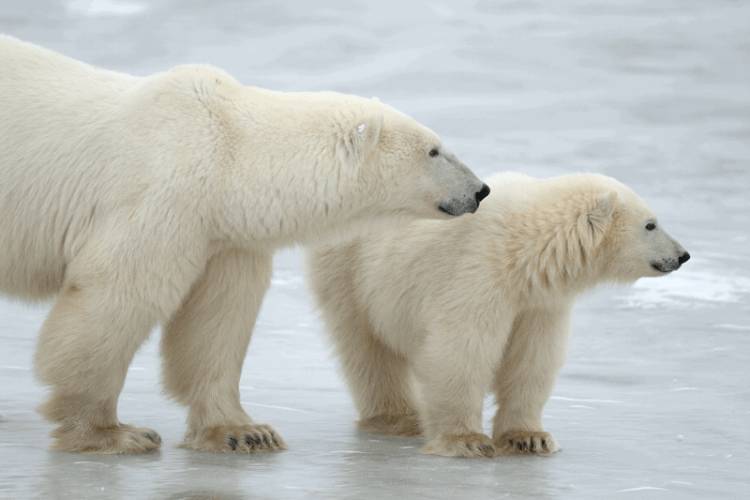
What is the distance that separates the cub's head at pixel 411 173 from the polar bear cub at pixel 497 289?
248mm

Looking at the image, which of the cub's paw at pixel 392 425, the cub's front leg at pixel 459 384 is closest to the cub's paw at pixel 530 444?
the cub's front leg at pixel 459 384

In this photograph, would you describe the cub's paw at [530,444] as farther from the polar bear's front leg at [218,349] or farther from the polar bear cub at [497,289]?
the polar bear's front leg at [218,349]

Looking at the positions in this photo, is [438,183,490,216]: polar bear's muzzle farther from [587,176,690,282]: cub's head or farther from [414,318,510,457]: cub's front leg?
[587,176,690,282]: cub's head

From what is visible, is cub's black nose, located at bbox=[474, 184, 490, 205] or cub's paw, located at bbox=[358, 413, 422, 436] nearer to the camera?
cub's black nose, located at bbox=[474, 184, 490, 205]

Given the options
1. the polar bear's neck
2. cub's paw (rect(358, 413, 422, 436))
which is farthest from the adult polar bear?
cub's paw (rect(358, 413, 422, 436))

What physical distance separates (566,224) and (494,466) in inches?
38.8

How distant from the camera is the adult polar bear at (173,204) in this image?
4785 millimetres

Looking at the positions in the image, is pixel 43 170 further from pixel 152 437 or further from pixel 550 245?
pixel 550 245

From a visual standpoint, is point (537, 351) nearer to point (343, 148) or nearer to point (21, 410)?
point (343, 148)

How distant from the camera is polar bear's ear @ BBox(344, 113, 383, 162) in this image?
16.4 ft

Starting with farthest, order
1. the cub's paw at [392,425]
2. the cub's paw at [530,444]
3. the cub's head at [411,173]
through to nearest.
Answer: the cub's paw at [392,425], the cub's paw at [530,444], the cub's head at [411,173]

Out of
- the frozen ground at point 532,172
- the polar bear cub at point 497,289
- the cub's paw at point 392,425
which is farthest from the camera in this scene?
the cub's paw at point 392,425

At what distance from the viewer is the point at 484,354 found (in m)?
5.14

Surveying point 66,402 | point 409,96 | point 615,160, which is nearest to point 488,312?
point 66,402
